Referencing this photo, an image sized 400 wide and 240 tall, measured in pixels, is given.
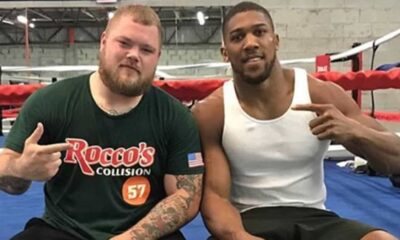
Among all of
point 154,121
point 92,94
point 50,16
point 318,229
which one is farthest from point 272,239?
point 50,16

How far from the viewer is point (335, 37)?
18.8 feet

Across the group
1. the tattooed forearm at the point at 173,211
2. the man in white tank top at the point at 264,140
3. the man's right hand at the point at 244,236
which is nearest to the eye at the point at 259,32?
the man in white tank top at the point at 264,140

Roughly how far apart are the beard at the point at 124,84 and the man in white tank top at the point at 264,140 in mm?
204

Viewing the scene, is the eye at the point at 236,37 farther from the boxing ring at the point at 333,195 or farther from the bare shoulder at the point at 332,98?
the boxing ring at the point at 333,195

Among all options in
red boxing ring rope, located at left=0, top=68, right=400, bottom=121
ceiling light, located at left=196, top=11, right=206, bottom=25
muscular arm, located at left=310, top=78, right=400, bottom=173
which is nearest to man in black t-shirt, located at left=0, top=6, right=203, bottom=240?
muscular arm, located at left=310, top=78, right=400, bottom=173

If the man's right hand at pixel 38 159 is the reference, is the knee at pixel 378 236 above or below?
below

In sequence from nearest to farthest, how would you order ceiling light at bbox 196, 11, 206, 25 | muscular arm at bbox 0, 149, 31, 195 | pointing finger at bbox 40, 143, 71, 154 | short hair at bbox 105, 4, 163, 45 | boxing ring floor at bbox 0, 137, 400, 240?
pointing finger at bbox 40, 143, 71, 154 < muscular arm at bbox 0, 149, 31, 195 < short hair at bbox 105, 4, 163, 45 < boxing ring floor at bbox 0, 137, 400, 240 < ceiling light at bbox 196, 11, 206, 25

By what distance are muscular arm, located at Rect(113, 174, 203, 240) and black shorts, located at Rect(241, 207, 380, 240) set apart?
0.16m

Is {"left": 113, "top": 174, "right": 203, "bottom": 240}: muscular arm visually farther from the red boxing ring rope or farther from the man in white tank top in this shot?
the red boxing ring rope

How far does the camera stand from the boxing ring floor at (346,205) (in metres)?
2.10

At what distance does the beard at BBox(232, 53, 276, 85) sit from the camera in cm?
137

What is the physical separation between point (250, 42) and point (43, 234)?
0.72 meters

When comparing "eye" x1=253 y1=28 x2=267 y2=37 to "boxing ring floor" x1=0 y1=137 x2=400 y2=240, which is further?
"boxing ring floor" x1=0 y1=137 x2=400 y2=240

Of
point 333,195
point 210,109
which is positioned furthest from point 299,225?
point 333,195
